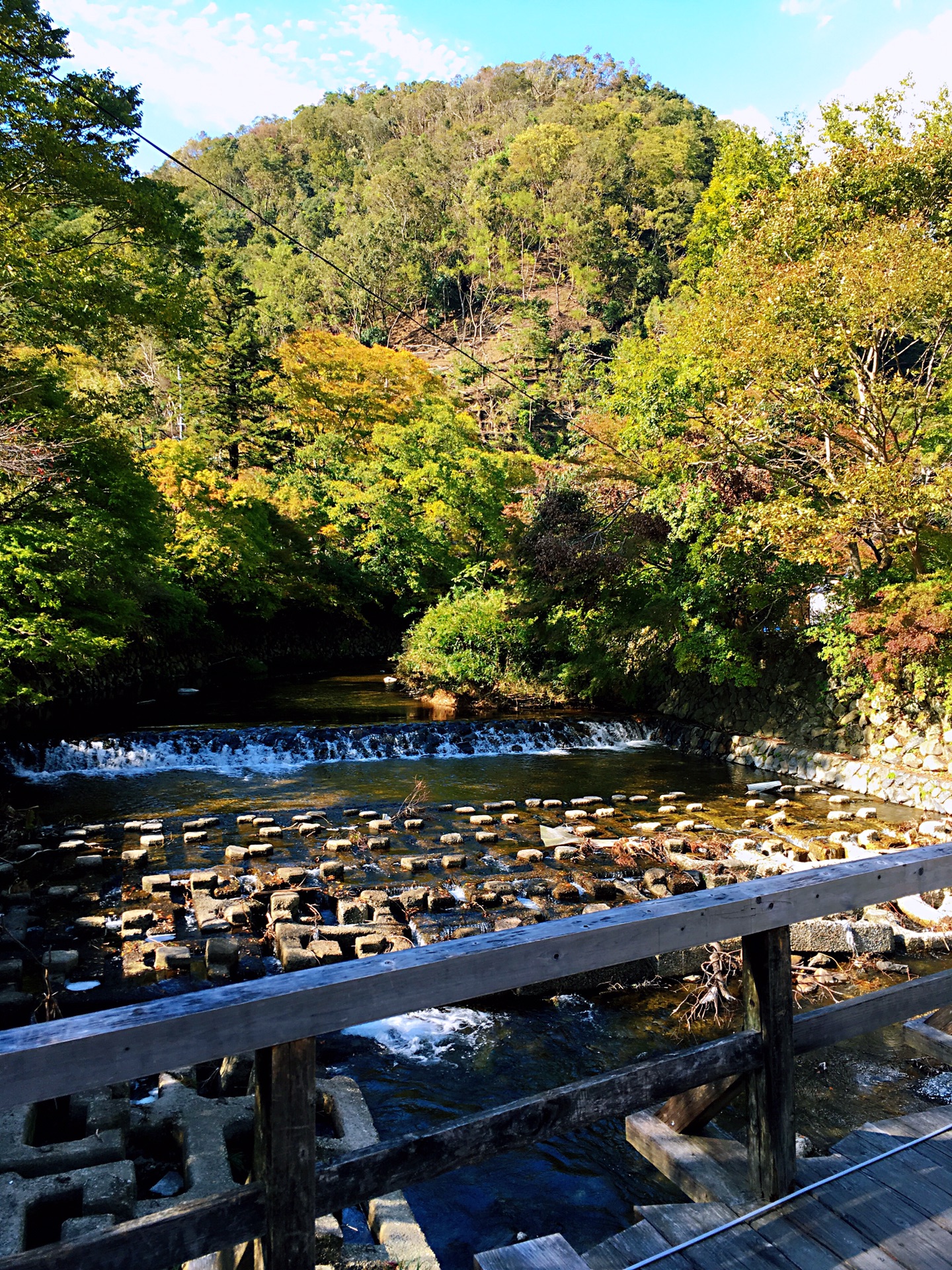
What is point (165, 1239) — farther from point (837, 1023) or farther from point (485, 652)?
point (485, 652)

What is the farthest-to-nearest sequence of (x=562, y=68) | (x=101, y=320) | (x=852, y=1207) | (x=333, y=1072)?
(x=562, y=68), (x=101, y=320), (x=333, y=1072), (x=852, y=1207)

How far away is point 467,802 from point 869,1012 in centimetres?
901

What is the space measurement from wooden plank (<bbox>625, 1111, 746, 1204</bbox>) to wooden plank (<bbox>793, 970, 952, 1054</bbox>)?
1.36ft

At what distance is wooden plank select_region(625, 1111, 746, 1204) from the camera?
7.88 feet

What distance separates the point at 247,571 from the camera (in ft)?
69.9

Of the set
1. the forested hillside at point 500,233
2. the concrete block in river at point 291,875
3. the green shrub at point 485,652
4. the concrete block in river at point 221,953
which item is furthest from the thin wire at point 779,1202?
the forested hillside at point 500,233

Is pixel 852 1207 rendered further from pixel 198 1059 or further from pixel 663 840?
pixel 663 840

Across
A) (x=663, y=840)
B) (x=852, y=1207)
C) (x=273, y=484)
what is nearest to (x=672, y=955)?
Answer: (x=663, y=840)

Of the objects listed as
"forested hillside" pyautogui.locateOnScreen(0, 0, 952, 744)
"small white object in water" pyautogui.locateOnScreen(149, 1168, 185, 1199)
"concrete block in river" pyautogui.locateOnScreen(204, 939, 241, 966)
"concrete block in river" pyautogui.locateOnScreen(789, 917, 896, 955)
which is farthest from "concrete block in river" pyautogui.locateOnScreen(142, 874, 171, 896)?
"concrete block in river" pyautogui.locateOnScreen(789, 917, 896, 955)

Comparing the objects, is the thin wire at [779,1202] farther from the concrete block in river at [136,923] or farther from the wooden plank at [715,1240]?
the concrete block in river at [136,923]

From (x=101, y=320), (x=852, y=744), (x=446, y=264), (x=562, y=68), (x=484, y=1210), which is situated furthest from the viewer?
(x=562, y=68)

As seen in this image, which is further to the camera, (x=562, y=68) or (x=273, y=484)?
(x=562, y=68)

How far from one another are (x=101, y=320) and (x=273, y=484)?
46.4ft

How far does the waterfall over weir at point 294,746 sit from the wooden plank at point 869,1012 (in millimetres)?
11410
